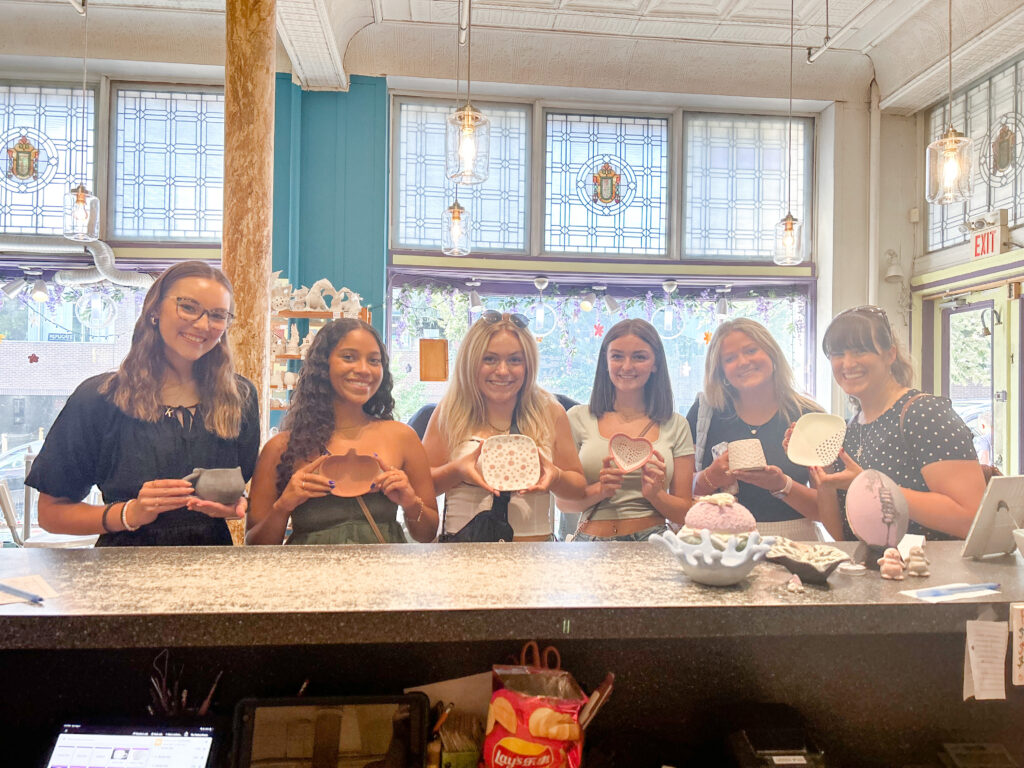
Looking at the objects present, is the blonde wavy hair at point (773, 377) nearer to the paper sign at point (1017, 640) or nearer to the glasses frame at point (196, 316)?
the paper sign at point (1017, 640)

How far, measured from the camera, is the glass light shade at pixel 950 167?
3.08 meters

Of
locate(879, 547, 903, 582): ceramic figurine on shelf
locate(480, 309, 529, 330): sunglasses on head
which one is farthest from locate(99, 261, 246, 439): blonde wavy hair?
locate(879, 547, 903, 582): ceramic figurine on shelf

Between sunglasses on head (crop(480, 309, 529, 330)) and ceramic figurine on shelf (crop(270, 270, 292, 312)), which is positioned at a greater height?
ceramic figurine on shelf (crop(270, 270, 292, 312))

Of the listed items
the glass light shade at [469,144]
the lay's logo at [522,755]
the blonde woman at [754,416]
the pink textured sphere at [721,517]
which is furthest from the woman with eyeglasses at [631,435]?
the glass light shade at [469,144]

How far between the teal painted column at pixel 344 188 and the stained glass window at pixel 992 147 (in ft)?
12.7

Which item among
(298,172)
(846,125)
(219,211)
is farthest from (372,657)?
(846,125)

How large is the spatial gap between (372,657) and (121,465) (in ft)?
3.00

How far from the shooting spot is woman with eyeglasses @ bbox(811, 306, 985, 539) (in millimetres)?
1953

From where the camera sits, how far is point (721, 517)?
4.76 feet

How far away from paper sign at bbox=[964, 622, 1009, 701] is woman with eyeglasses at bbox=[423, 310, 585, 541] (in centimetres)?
117

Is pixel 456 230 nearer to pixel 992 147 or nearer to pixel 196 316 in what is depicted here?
pixel 196 316

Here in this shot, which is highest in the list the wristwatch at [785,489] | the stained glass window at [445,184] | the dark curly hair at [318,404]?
the stained glass window at [445,184]

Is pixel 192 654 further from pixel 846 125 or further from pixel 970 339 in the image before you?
pixel 846 125

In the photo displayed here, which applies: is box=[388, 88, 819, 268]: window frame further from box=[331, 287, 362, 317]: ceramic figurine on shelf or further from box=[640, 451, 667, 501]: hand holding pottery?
box=[640, 451, 667, 501]: hand holding pottery
